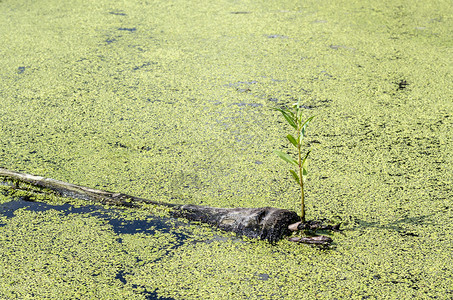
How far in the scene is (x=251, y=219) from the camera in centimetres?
130

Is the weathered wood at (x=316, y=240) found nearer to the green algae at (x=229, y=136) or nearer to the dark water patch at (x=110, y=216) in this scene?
the green algae at (x=229, y=136)

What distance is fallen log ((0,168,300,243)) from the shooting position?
130 cm

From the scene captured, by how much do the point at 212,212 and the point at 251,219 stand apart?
4.8 inches

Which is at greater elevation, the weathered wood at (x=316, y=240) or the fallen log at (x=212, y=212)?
the fallen log at (x=212, y=212)

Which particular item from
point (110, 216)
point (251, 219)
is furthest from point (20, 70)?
point (251, 219)

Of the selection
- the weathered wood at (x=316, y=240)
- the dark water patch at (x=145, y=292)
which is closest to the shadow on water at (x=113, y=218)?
the dark water patch at (x=145, y=292)

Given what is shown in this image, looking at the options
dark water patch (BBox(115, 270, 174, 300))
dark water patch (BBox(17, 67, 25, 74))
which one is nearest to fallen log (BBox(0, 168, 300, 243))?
dark water patch (BBox(115, 270, 174, 300))

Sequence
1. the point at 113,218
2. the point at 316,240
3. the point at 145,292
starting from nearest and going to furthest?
1. the point at 145,292
2. the point at 316,240
3. the point at 113,218

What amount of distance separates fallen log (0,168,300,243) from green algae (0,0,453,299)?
0.04 m

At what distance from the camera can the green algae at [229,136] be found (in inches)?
46.9

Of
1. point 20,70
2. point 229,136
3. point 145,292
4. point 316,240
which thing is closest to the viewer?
point 145,292

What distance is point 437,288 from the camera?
3.68 ft

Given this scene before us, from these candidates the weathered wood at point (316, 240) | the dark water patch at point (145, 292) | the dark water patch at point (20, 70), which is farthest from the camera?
the dark water patch at point (20, 70)

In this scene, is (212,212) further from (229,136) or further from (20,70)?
(20,70)
